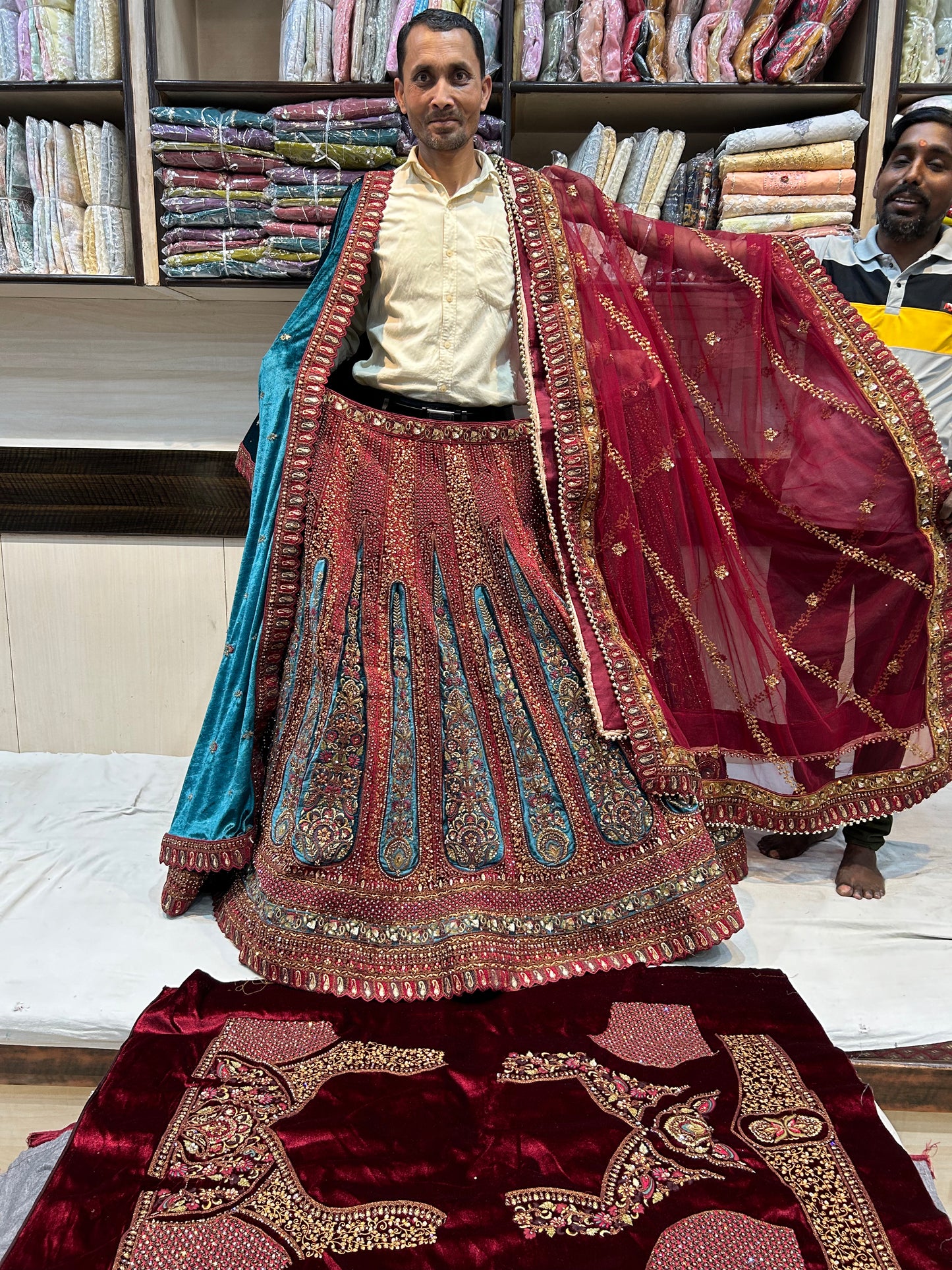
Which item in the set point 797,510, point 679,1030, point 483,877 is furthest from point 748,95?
point 679,1030

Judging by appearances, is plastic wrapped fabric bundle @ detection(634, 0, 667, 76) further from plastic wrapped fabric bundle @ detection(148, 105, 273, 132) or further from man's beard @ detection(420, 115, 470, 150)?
plastic wrapped fabric bundle @ detection(148, 105, 273, 132)

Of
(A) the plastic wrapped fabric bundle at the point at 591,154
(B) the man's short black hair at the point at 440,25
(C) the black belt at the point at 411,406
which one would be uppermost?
(B) the man's short black hair at the point at 440,25

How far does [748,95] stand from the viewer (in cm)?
219

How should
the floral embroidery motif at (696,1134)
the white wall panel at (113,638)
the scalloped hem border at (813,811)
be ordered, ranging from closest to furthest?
the floral embroidery motif at (696,1134) < the scalloped hem border at (813,811) < the white wall panel at (113,638)

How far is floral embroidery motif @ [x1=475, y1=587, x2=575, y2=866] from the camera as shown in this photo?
1.63m

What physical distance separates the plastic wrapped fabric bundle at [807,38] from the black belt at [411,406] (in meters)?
1.12

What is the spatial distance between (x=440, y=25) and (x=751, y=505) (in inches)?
42.3

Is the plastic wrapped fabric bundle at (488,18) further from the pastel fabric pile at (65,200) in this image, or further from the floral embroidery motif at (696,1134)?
the floral embroidery motif at (696,1134)

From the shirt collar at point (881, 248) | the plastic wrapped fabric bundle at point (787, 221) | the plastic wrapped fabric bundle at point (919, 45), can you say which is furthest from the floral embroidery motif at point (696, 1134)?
the plastic wrapped fabric bundle at point (919, 45)

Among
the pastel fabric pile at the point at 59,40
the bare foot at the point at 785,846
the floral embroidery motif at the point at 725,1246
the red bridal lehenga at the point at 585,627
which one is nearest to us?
the floral embroidery motif at the point at 725,1246

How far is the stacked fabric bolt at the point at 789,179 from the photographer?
2.16 meters

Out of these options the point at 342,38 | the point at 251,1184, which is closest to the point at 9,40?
the point at 342,38

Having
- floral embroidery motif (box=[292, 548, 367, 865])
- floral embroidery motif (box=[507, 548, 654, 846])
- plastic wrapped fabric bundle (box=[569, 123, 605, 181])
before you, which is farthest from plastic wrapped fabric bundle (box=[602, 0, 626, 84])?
floral embroidery motif (box=[292, 548, 367, 865])

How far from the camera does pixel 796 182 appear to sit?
2.17 meters
